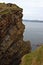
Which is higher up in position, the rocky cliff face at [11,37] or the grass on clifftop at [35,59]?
the grass on clifftop at [35,59]

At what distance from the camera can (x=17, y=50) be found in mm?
55406

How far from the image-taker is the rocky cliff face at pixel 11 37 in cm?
5303

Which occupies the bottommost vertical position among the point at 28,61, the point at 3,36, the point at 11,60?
the point at 11,60

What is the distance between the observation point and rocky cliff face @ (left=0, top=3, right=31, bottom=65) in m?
53.0

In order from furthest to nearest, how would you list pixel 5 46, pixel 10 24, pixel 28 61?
pixel 10 24, pixel 5 46, pixel 28 61

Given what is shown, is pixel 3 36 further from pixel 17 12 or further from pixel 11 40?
pixel 17 12

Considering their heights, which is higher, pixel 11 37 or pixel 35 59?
pixel 35 59

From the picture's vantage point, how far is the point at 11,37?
55094 mm

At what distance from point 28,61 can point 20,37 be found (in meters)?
41.2

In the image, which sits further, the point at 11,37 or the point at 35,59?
the point at 11,37

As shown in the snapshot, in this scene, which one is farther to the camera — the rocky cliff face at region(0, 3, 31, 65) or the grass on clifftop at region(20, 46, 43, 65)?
the rocky cliff face at region(0, 3, 31, 65)

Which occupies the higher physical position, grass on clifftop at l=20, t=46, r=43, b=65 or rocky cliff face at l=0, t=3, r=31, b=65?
grass on clifftop at l=20, t=46, r=43, b=65

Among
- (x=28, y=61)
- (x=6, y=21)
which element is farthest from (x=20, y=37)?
(x=28, y=61)

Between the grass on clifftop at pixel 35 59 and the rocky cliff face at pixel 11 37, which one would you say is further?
the rocky cliff face at pixel 11 37
